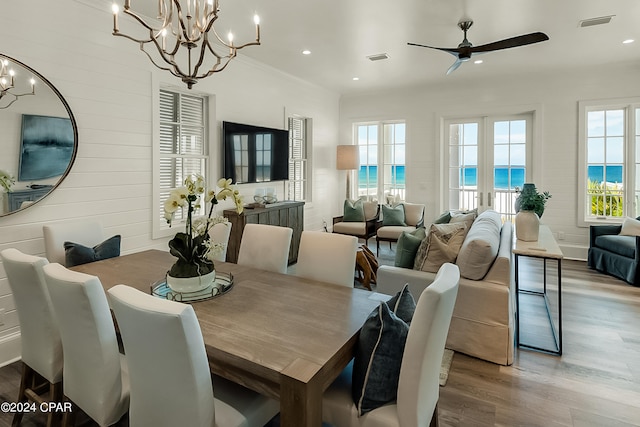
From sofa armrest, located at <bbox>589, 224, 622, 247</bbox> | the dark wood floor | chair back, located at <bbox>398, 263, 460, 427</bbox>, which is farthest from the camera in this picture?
sofa armrest, located at <bbox>589, 224, 622, 247</bbox>

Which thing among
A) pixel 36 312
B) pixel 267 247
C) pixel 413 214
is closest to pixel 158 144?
pixel 267 247

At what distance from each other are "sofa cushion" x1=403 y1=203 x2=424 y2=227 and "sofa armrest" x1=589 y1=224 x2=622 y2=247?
2346 mm

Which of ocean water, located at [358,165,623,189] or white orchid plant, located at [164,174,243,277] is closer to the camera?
white orchid plant, located at [164,174,243,277]

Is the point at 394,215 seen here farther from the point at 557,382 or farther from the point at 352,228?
the point at 557,382

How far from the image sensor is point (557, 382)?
7.82 ft

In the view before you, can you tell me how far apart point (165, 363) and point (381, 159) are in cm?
631

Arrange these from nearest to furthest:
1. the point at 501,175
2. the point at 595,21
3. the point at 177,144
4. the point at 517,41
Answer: the point at 517,41
the point at 595,21
the point at 177,144
the point at 501,175

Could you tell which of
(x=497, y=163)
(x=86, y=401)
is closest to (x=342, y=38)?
(x=497, y=163)

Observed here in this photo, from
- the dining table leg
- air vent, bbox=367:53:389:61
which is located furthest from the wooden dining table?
air vent, bbox=367:53:389:61

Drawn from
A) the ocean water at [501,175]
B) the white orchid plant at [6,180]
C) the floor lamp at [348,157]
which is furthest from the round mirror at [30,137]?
the ocean water at [501,175]

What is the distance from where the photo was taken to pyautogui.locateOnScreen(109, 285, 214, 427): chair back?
3.77 feet

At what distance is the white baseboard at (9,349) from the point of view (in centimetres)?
269

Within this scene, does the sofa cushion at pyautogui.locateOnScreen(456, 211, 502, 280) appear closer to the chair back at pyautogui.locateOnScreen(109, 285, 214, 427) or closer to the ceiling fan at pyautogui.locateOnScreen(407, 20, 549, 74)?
the ceiling fan at pyautogui.locateOnScreen(407, 20, 549, 74)

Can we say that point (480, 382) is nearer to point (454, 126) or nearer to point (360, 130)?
point (454, 126)
